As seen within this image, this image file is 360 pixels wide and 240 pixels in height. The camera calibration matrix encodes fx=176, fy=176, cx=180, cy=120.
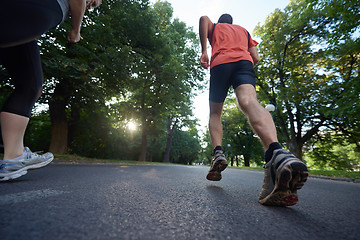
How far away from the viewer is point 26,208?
0.86 meters

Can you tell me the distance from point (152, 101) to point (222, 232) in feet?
44.4

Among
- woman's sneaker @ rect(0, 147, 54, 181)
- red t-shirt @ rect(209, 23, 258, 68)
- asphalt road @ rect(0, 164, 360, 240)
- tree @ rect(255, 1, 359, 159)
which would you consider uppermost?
tree @ rect(255, 1, 359, 159)

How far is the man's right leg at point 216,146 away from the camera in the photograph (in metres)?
2.05

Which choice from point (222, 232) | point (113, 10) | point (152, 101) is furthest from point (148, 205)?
point (152, 101)

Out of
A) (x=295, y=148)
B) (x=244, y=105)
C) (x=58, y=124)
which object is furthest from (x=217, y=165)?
(x=295, y=148)

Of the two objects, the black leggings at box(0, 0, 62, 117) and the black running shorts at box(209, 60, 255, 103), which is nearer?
the black leggings at box(0, 0, 62, 117)

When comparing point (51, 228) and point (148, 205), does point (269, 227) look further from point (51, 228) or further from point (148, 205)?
point (51, 228)

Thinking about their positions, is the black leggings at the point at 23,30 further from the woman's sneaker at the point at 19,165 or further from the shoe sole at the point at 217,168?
the shoe sole at the point at 217,168

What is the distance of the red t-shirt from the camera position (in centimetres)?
192

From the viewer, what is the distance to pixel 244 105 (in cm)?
165

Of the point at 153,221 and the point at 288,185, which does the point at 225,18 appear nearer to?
the point at 288,185

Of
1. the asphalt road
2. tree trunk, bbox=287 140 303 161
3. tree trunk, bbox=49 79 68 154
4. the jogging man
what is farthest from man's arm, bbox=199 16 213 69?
tree trunk, bbox=287 140 303 161

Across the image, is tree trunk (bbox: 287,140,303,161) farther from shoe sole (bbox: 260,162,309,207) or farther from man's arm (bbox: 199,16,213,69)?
shoe sole (bbox: 260,162,309,207)

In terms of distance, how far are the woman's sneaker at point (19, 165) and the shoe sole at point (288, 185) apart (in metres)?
2.22
